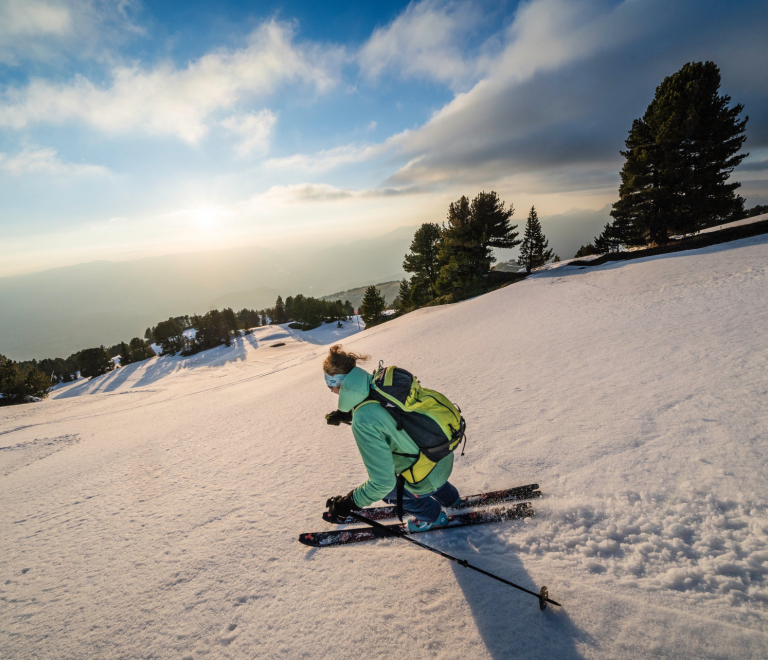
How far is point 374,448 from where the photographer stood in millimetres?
2701

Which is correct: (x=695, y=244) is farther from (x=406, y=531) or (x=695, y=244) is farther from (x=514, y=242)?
(x=406, y=531)

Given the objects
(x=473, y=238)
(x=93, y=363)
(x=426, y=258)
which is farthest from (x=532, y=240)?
(x=93, y=363)

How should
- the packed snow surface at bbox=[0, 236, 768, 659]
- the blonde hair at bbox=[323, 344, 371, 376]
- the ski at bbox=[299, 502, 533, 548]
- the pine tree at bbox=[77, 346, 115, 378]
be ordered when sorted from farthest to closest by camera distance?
the pine tree at bbox=[77, 346, 115, 378]
the ski at bbox=[299, 502, 533, 548]
the blonde hair at bbox=[323, 344, 371, 376]
the packed snow surface at bbox=[0, 236, 768, 659]

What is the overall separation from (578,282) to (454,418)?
52.3ft

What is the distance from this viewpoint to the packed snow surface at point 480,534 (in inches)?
93.8

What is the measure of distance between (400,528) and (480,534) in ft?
3.00

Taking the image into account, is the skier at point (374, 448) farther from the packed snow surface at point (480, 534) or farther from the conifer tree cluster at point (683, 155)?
the conifer tree cluster at point (683, 155)


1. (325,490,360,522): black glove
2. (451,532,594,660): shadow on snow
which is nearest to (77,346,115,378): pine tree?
(325,490,360,522): black glove

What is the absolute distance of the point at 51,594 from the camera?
3459mm

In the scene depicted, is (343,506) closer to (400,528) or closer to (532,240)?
(400,528)

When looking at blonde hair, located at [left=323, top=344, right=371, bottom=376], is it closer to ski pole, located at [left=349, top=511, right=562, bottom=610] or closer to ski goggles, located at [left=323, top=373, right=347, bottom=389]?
ski goggles, located at [left=323, top=373, right=347, bottom=389]

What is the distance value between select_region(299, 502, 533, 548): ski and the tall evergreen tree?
2552cm

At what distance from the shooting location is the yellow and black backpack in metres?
2.77

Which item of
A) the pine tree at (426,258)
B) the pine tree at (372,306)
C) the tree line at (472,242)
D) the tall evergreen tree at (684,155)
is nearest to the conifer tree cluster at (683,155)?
the tall evergreen tree at (684,155)
